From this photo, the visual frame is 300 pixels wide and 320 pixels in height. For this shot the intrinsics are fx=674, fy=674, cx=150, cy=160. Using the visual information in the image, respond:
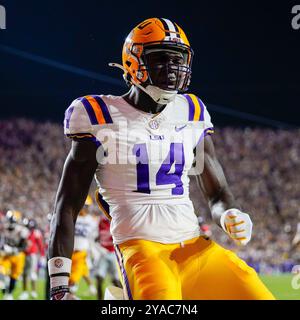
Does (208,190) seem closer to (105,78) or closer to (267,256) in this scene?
(105,78)

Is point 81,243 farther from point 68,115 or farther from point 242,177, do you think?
point 242,177

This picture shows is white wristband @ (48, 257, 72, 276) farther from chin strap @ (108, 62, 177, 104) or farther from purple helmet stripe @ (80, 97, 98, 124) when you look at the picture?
chin strap @ (108, 62, 177, 104)

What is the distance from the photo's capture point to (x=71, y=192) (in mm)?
3020

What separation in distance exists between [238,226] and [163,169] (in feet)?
1.40

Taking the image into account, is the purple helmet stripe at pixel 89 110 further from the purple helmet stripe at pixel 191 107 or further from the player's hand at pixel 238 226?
the player's hand at pixel 238 226

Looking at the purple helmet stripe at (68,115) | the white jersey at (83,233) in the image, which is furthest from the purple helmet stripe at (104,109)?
the white jersey at (83,233)

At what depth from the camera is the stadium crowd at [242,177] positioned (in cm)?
1931

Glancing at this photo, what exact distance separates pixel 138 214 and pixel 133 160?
251mm

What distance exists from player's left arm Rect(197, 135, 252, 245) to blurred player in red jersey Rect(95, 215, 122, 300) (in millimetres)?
5697

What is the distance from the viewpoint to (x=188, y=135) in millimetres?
3164

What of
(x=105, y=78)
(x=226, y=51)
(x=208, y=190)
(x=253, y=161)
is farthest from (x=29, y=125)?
(x=208, y=190)

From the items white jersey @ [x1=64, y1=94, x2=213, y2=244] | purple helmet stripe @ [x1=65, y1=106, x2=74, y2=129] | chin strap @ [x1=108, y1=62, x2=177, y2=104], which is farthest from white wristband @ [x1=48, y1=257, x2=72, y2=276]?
chin strap @ [x1=108, y1=62, x2=177, y2=104]

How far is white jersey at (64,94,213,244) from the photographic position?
2.92m

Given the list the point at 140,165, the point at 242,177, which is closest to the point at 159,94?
the point at 140,165
